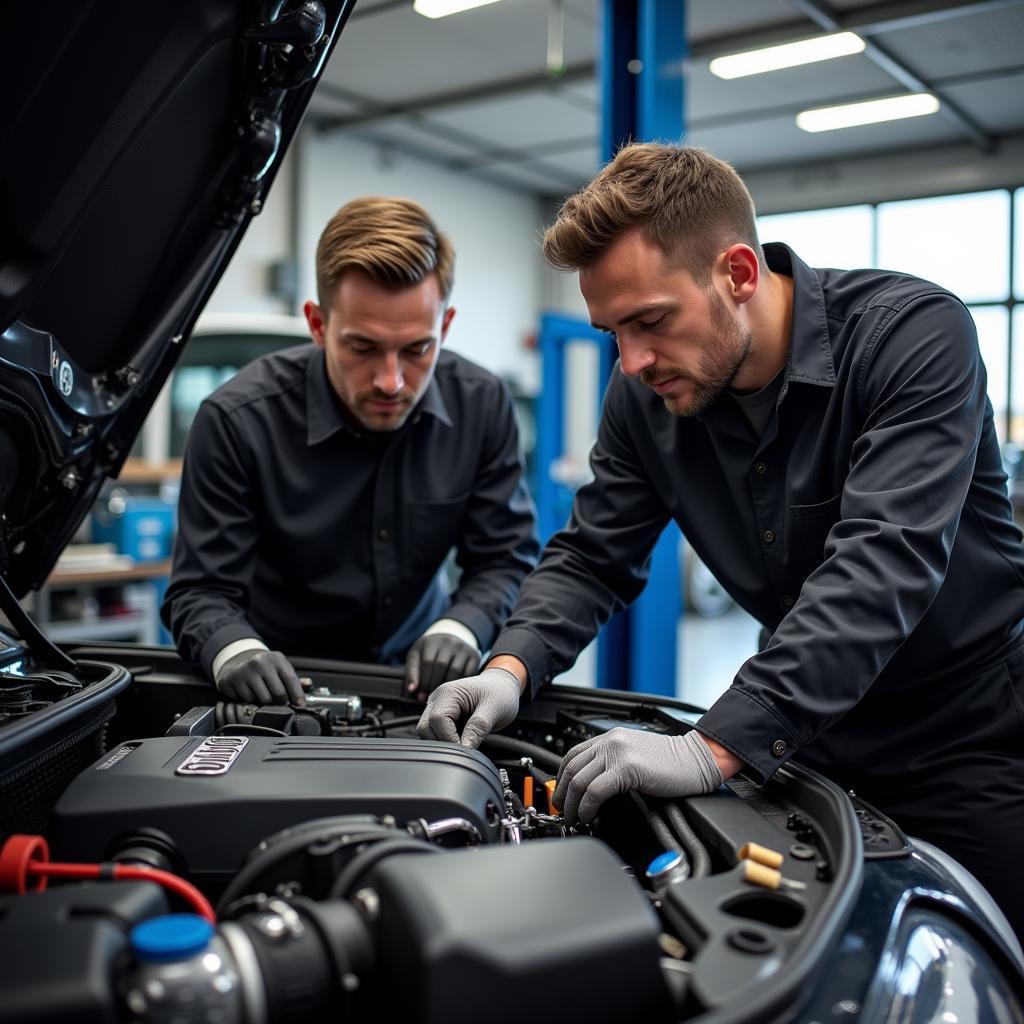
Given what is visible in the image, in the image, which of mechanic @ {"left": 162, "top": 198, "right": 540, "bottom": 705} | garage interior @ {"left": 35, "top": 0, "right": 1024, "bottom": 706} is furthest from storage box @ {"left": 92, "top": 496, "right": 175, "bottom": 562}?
mechanic @ {"left": 162, "top": 198, "right": 540, "bottom": 705}

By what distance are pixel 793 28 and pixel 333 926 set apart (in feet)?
21.1

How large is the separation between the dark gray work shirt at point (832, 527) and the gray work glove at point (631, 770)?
0.13 ft

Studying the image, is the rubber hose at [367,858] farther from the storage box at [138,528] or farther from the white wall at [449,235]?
the white wall at [449,235]

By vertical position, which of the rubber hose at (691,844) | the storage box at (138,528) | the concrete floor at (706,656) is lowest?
the concrete floor at (706,656)

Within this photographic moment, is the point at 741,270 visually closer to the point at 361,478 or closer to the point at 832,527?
the point at 832,527

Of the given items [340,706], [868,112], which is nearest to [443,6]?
[868,112]

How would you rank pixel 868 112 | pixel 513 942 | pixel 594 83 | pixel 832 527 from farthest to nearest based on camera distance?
pixel 868 112 < pixel 594 83 < pixel 832 527 < pixel 513 942

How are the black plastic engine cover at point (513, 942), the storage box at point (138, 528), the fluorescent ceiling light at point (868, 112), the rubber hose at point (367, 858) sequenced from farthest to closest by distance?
the fluorescent ceiling light at point (868, 112), the storage box at point (138, 528), the rubber hose at point (367, 858), the black plastic engine cover at point (513, 942)

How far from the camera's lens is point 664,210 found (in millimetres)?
1393

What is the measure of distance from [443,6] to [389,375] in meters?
4.67

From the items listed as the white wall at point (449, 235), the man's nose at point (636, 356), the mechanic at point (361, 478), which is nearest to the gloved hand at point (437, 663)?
the mechanic at point (361, 478)

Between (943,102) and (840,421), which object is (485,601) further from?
(943,102)

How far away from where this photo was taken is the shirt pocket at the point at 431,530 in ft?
6.50

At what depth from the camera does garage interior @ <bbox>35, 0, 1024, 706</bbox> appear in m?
4.81
